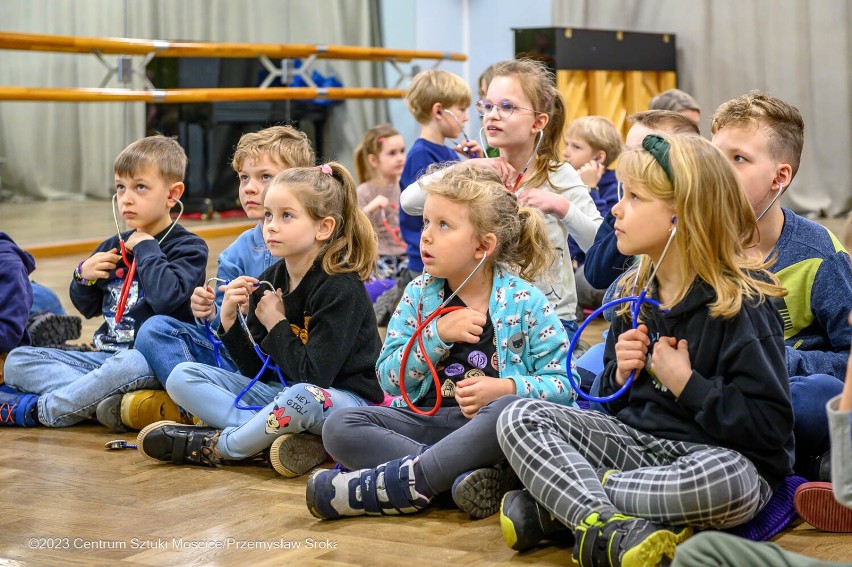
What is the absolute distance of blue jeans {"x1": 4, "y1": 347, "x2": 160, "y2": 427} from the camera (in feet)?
8.61

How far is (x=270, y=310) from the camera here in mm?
2350

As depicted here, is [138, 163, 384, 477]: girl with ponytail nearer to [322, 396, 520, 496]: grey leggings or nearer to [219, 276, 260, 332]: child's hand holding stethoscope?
[219, 276, 260, 332]: child's hand holding stethoscope

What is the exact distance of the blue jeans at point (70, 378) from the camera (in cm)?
262

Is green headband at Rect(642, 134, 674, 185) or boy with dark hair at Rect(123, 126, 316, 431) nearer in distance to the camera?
green headband at Rect(642, 134, 674, 185)

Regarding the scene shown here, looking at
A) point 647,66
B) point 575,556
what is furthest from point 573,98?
point 575,556

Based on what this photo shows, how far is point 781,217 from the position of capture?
2.14m

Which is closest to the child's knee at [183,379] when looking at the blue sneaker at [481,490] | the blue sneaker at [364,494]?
the blue sneaker at [364,494]

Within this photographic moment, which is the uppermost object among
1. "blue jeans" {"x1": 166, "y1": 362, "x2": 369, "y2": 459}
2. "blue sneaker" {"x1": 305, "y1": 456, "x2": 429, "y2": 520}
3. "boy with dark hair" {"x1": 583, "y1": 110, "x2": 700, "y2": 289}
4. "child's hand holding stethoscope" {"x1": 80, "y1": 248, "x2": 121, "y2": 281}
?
"boy with dark hair" {"x1": 583, "y1": 110, "x2": 700, "y2": 289}

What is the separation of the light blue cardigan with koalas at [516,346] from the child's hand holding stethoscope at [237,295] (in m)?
0.40

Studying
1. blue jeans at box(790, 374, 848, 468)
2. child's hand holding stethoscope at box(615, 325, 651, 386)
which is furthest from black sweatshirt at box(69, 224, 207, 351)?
blue jeans at box(790, 374, 848, 468)

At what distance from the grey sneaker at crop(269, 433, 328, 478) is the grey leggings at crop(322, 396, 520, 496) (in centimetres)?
18

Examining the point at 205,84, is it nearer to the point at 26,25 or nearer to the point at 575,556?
the point at 26,25

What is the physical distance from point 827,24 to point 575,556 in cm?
607

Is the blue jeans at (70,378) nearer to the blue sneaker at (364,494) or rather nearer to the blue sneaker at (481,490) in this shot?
the blue sneaker at (364,494)
